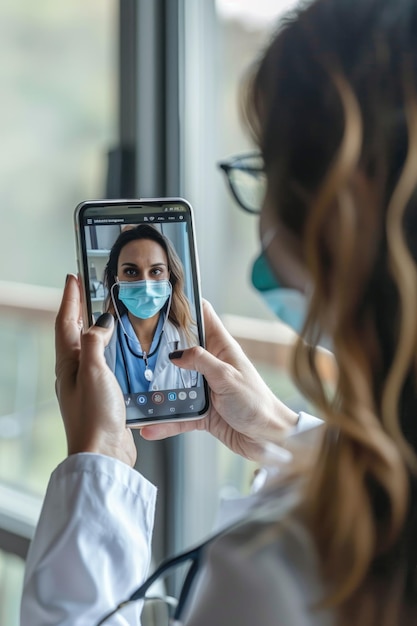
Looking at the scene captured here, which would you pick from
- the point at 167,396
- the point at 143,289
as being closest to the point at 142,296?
the point at 143,289

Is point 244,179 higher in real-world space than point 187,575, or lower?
higher

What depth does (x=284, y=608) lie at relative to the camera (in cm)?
47

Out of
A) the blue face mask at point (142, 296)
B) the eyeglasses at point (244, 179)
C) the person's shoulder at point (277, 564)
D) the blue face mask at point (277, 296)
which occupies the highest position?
the eyeglasses at point (244, 179)

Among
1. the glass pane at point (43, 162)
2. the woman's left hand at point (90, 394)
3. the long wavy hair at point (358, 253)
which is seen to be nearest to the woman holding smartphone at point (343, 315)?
the long wavy hair at point (358, 253)

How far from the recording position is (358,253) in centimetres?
47

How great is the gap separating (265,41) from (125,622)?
0.46 m

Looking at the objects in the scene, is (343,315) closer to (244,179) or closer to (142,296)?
(244,179)

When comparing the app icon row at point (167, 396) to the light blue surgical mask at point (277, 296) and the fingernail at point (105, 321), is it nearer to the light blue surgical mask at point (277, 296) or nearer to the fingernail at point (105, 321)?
the fingernail at point (105, 321)

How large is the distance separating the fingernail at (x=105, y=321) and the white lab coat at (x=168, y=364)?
1 cm

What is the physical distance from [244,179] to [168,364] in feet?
0.81

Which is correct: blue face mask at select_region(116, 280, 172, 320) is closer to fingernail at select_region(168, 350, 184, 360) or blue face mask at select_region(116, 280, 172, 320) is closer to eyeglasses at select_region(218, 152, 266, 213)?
fingernail at select_region(168, 350, 184, 360)

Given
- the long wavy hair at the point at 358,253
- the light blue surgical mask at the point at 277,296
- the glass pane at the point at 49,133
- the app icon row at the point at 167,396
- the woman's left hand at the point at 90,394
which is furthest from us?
the glass pane at the point at 49,133

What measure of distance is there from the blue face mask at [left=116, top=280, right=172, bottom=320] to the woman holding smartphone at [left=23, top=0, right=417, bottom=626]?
0.28 metres

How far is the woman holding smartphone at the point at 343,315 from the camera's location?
461 millimetres
